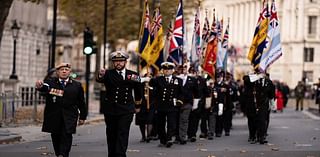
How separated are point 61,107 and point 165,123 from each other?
5.60m

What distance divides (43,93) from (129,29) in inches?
1637

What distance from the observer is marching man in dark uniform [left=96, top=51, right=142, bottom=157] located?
15.9m

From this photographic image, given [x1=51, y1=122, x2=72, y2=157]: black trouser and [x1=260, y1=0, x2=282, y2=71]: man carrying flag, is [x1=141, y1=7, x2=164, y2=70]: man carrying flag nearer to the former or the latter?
[x1=260, y1=0, x2=282, y2=71]: man carrying flag

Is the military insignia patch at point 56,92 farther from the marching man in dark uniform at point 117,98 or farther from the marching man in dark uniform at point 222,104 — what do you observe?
the marching man in dark uniform at point 222,104

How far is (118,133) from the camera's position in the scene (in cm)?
1577

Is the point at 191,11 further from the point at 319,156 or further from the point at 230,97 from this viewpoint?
the point at 319,156

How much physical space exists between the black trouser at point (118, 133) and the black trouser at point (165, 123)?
16.2 ft

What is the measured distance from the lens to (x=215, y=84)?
26.2 m

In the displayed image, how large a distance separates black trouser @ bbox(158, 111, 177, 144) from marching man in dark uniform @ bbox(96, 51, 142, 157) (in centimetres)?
482

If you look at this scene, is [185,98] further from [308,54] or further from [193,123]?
[308,54]

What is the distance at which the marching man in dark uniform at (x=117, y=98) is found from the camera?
52.1 ft

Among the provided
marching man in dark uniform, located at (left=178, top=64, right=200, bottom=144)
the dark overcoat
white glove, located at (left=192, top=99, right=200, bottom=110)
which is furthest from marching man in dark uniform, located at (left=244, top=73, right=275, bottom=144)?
the dark overcoat

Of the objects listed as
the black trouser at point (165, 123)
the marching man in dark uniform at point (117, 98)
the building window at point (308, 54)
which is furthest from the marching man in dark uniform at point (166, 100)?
the building window at point (308, 54)

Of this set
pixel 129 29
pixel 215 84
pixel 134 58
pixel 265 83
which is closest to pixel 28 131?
pixel 215 84
